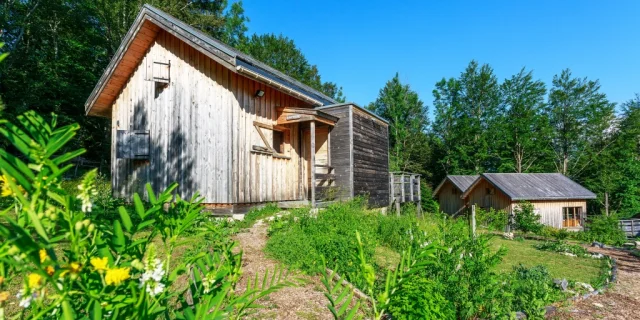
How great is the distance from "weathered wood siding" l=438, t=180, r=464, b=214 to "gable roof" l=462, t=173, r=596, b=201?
3.10m

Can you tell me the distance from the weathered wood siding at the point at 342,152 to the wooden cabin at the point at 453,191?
19.8 m

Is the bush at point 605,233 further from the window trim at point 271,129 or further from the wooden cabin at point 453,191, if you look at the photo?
the window trim at point 271,129

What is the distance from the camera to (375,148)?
13.3 metres

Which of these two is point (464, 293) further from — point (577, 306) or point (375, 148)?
point (375, 148)

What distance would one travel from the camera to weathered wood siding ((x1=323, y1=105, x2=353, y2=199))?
11.1m

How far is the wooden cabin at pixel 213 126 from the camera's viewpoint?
347 inches

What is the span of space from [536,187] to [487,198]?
342 cm

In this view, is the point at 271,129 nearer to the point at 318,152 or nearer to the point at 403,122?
the point at 318,152

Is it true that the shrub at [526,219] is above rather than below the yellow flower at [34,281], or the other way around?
below

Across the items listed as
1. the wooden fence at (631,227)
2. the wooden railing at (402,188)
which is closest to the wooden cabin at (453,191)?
the wooden fence at (631,227)

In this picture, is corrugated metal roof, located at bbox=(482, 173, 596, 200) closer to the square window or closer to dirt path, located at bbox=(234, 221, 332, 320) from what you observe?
the square window

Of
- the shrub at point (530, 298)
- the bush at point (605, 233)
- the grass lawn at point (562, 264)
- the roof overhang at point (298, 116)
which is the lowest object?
the bush at point (605, 233)

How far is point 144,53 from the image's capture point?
1031 centimetres

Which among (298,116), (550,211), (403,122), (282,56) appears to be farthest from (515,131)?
(298,116)
